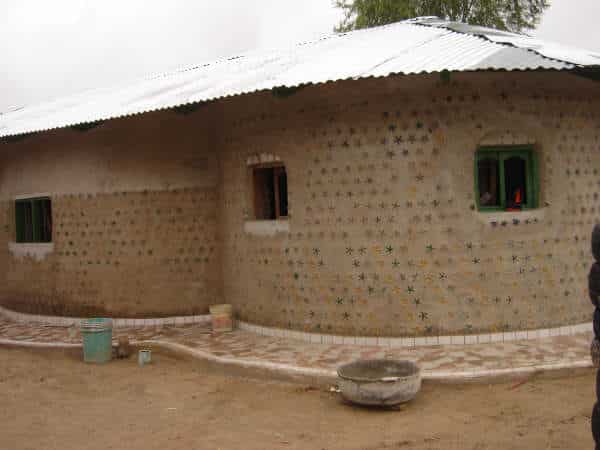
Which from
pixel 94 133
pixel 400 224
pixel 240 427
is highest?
pixel 94 133

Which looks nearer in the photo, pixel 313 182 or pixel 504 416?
pixel 504 416

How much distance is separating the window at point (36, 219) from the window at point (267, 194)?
13.9 ft

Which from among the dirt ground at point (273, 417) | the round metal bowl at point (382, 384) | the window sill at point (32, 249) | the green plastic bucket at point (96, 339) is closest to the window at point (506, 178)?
the dirt ground at point (273, 417)

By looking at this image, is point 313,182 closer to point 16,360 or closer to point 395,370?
point 395,370

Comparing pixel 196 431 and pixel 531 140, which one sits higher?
pixel 531 140

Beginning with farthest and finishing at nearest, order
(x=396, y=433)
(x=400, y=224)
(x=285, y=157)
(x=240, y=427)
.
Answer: (x=285, y=157), (x=400, y=224), (x=240, y=427), (x=396, y=433)

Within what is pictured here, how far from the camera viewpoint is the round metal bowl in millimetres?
5852

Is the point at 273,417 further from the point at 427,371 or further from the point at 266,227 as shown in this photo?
the point at 266,227

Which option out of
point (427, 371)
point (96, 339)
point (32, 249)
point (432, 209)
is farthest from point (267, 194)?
point (32, 249)

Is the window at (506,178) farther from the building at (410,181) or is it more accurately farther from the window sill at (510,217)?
the window sill at (510,217)

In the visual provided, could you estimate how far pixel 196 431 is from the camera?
5742 mm

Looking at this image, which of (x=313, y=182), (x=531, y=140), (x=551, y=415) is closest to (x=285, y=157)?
(x=313, y=182)

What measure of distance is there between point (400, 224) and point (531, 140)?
1.93 meters

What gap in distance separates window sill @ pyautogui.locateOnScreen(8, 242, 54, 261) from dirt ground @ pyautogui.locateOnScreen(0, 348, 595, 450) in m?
3.66
